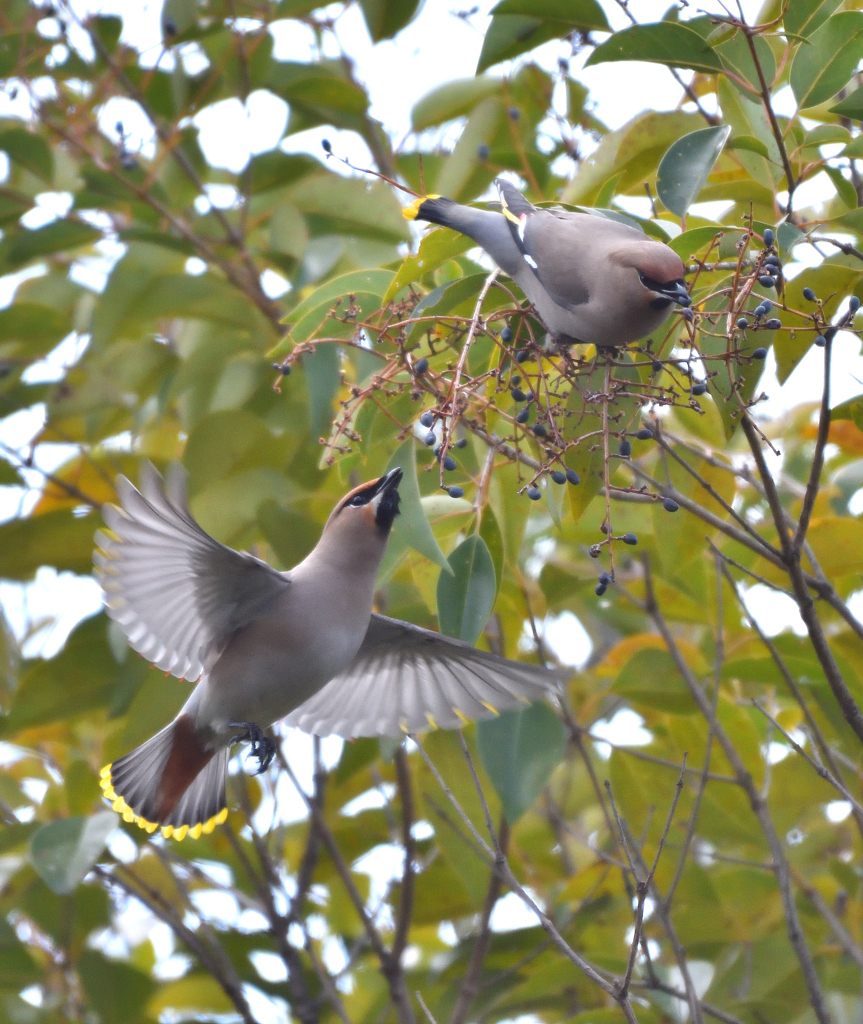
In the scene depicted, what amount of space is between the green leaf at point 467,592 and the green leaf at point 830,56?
1.12 meters

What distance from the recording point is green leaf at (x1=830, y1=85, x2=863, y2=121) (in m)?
2.52

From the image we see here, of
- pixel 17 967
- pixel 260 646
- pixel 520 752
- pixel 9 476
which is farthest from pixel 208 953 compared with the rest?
pixel 9 476

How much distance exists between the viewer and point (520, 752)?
322cm

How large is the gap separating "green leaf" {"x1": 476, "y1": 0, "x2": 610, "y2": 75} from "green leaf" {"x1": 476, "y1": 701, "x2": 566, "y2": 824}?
1599 mm

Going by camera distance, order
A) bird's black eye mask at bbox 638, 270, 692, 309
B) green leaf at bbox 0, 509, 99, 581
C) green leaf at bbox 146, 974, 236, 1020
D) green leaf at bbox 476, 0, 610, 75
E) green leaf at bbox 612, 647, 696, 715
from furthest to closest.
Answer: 1. green leaf at bbox 146, 974, 236, 1020
2. green leaf at bbox 0, 509, 99, 581
3. green leaf at bbox 612, 647, 696, 715
4. green leaf at bbox 476, 0, 610, 75
5. bird's black eye mask at bbox 638, 270, 692, 309

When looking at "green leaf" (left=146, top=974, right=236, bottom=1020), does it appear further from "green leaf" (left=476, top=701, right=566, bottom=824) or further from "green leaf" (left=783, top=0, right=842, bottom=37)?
"green leaf" (left=783, top=0, right=842, bottom=37)

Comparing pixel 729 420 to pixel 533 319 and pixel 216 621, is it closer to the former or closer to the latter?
pixel 533 319

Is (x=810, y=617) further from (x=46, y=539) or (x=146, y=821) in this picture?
(x=46, y=539)

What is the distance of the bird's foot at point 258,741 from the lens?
132 inches

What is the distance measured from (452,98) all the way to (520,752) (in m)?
2.26

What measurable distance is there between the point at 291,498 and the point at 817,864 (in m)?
2.06

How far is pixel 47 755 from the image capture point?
481cm

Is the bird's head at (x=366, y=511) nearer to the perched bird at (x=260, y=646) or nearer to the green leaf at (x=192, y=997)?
the perched bird at (x=260, y=646)

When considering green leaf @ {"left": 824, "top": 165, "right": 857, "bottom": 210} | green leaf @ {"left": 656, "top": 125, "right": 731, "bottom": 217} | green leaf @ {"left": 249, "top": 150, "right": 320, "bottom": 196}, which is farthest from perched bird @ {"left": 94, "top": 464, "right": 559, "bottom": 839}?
green leaf @ {"left": 249, "top": 150, "right": 320, "bottom": 196}
